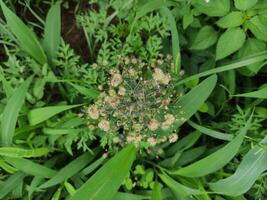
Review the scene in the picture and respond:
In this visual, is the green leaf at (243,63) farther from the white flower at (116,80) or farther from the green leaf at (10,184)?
the green leaf at (10,184)

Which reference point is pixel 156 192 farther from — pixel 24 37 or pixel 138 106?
pixel 24 37

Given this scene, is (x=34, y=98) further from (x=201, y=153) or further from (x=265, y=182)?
(x=265, y=182)

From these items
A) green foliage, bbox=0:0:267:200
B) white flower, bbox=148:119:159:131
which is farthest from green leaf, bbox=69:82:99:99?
white flower, bbox=148:119:159:131

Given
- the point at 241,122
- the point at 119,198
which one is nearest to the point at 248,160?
the point at 241,122

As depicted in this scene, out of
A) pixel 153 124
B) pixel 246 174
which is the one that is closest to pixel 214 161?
pixel 246 174

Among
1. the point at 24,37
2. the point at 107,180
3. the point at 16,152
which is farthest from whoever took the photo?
the point at 24,37
